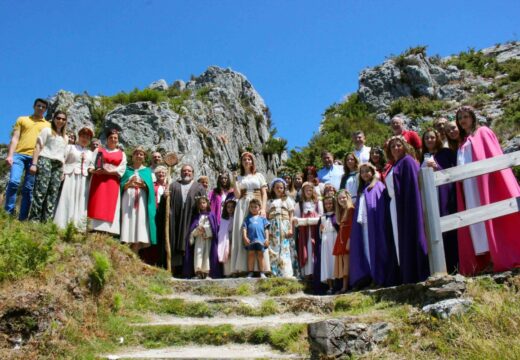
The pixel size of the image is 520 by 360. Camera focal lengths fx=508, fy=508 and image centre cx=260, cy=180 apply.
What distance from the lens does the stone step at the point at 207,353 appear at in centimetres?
457

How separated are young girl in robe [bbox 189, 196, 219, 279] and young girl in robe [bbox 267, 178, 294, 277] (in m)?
0.99

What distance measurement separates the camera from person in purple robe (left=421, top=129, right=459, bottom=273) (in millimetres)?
5883

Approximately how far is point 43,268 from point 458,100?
3224 centimetres

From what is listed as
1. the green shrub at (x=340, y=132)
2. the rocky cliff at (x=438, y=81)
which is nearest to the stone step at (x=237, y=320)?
the green shrub at (x=340, y=132)

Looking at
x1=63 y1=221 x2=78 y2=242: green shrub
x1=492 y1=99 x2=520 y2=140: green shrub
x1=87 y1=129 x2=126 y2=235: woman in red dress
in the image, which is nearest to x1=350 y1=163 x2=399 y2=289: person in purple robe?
x1=63 y1=221 x2=78 y2=242: green shrub

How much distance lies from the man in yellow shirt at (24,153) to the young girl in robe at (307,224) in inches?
162

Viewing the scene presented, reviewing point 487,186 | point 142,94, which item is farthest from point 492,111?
point 487,186

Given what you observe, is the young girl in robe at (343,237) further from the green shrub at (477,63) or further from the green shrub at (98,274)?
the green shrub at (477,63)

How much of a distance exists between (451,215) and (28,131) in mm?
6133

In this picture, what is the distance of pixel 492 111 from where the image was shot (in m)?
27.3

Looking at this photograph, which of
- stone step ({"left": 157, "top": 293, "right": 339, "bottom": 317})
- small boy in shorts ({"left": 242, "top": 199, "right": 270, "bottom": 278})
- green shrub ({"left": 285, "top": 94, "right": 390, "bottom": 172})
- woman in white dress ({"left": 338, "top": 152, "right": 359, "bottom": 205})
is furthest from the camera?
green shrub ({"left": 285, "top": 94, "right": 390, "bottom": 172})

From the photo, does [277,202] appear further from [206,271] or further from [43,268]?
[43,268]

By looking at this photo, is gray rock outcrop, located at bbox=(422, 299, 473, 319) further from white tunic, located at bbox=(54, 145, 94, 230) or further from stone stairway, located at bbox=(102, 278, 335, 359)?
white tunic, located at bbox=(54, 145, 94, 230)

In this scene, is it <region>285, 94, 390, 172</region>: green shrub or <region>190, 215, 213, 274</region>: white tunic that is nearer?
<region>190, 215, 213, 274</region>: white tunic
